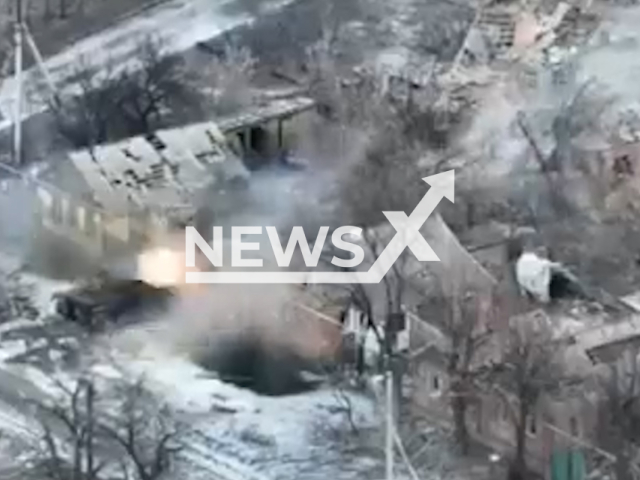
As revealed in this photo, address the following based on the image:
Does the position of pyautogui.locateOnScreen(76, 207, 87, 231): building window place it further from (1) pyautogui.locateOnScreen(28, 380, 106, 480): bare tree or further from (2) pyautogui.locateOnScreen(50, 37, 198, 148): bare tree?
(1) pyautogui.locateOnScreen(28, 380, 106, 480): bare tree

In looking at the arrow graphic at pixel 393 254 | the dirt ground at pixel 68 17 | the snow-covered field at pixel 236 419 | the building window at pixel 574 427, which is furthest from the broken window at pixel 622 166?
the dirt ground at pixel 68 17

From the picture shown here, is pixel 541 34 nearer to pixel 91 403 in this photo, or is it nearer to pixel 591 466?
pixel 591 466

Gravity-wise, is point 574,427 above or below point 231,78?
below

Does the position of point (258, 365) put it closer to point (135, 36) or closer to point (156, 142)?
point (156, 142)

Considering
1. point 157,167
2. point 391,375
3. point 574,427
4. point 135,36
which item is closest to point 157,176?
point 157,167

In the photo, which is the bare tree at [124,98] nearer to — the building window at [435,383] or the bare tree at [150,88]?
the bare tree at [150,88]

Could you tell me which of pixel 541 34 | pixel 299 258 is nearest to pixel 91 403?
pixel 299 258
